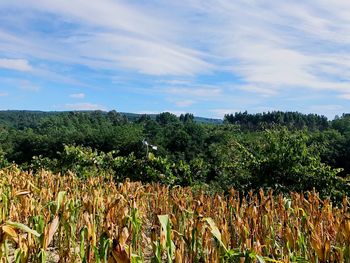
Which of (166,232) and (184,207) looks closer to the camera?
(166,232)

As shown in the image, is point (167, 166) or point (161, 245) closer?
point (161, 245)

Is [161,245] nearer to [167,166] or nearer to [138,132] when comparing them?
[167,166]

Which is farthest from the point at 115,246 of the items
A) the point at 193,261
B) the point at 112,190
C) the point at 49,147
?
the point at 49,147

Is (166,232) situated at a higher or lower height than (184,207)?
higher

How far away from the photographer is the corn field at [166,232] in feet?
7.12

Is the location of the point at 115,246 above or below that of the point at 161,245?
above

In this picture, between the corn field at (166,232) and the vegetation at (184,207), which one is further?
the vegetation at (184,207)

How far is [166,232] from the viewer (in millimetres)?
2344

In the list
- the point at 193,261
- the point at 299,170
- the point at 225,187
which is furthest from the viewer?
the point at 225,187

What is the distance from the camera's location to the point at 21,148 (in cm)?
6438

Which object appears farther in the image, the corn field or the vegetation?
the vegetation

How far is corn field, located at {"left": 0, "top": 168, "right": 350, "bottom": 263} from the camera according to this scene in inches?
85.4

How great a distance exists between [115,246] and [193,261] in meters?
1.47

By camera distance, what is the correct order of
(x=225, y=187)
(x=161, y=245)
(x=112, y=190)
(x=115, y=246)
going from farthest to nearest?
1. (x=225, y=187)
2. (x=112, y=190)
3. (x=161, y=245)
4. (x=115, y=246)
